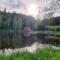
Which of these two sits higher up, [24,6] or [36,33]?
[24,6]

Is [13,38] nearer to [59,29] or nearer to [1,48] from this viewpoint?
[1,48]

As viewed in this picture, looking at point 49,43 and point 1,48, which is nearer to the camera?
point 1,48

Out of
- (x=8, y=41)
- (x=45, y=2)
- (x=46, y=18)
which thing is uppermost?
(x=45, y=2)

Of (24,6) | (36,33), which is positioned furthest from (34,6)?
(36,33)

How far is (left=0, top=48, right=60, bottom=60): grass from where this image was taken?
6.26ft

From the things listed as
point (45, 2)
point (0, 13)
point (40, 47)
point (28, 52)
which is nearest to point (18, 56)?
point (28, 52)

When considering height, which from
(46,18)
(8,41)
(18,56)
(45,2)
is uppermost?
(45,2)

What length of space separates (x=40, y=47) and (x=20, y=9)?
423 millimetres

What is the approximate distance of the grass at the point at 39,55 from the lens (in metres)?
1.91

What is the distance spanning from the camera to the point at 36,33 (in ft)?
6.49

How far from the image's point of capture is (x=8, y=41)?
1917 millimetres

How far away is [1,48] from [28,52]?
0.27 metres

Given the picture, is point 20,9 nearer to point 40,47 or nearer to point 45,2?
point 45,2

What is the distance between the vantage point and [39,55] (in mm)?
1951
